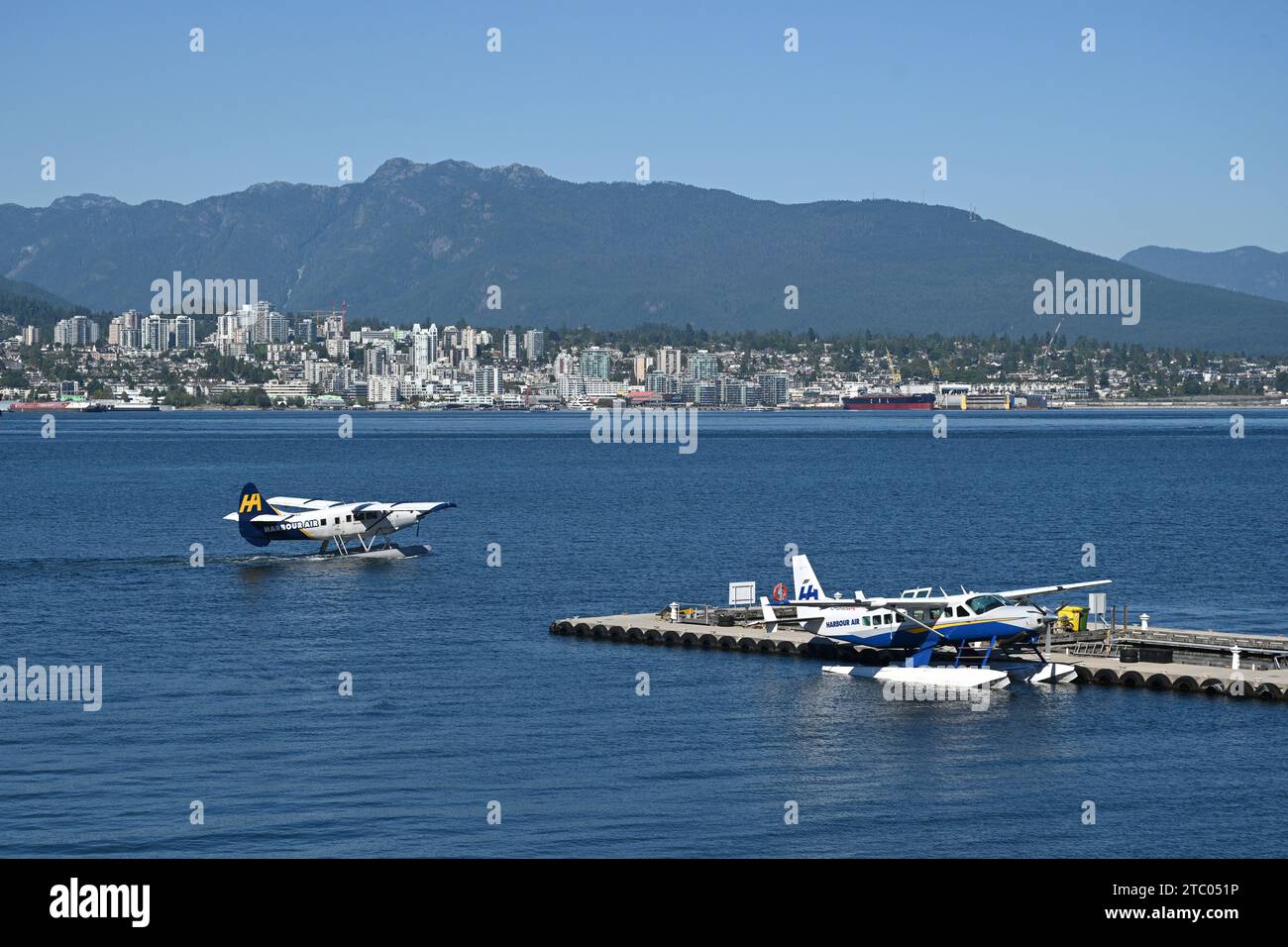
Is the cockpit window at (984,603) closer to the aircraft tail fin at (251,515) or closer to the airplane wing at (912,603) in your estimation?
the airplane wing at (912,603)

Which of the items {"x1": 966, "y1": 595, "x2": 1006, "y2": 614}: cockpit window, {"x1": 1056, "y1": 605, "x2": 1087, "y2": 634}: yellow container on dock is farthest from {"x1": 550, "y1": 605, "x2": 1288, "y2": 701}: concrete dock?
{"x1": 966, "y1": 595, "x2": 1006, "y2": 614}: cockpit window

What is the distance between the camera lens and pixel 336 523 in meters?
86.1

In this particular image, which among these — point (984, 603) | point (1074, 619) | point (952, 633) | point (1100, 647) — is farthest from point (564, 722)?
point (1074, 619)

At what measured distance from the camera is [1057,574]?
3103 inches

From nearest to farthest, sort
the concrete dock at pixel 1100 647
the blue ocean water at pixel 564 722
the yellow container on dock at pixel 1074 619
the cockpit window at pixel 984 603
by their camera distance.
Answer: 1. the blue ocean water at pixel 564 722
2. the concrete dock at pixel 1100 647
3. the cockpit window at pixel 984 603
4. the yellow container on dock at pixel 1074 619

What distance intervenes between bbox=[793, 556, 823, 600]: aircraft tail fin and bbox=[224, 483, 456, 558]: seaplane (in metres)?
32.1

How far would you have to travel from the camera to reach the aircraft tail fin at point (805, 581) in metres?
55.0

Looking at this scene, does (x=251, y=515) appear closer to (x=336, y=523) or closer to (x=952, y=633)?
(x=336, y=523)

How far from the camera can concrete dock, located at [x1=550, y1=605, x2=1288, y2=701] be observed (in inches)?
1858

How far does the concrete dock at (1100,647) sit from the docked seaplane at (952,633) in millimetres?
1163

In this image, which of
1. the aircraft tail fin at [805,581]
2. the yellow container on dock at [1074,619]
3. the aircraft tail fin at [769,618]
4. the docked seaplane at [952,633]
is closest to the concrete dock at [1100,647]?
the aircraft tail fin at [769,618]

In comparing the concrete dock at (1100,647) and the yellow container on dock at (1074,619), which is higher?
the yellow container on dock at (1074,619)
